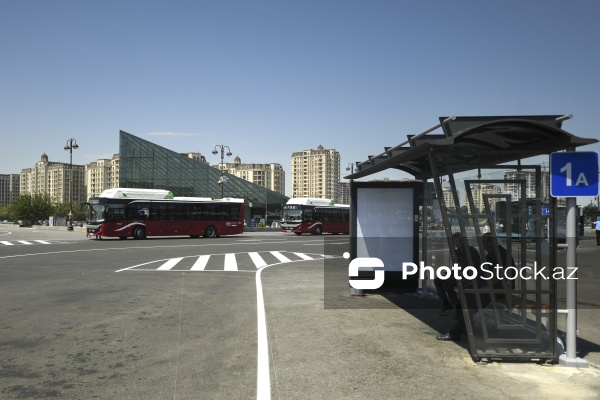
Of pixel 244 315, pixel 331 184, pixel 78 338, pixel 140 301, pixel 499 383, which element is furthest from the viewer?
pixel 331 184

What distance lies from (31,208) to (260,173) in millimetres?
85926

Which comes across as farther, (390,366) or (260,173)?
(260,173)

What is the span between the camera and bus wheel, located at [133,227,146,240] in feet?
113

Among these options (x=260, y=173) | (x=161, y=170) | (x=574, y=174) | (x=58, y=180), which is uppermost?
(x=260, y=173)

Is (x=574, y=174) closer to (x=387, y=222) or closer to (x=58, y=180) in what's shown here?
(x=387, y=222)

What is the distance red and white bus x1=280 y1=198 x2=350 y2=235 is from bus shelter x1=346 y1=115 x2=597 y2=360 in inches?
1475

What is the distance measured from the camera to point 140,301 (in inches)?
405

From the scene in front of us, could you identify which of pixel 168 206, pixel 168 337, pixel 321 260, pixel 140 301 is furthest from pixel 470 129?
pixel 168 206

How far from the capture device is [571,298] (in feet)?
19.8

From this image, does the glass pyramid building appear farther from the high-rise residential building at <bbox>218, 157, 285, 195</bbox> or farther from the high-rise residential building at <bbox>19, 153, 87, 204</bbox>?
the high-rise residential building at <bbox>19, 153, 87, 204</bbox>

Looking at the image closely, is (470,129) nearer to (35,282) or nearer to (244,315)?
(244,315)

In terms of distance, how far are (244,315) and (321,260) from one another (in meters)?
11.4

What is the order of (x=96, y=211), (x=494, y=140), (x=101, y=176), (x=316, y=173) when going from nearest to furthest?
(x=494, y=140) < (x=96, y=211) < (x=101, y=176) < (x=316, y=173)

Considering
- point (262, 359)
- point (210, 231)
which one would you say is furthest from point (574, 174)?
point (210, 231)
